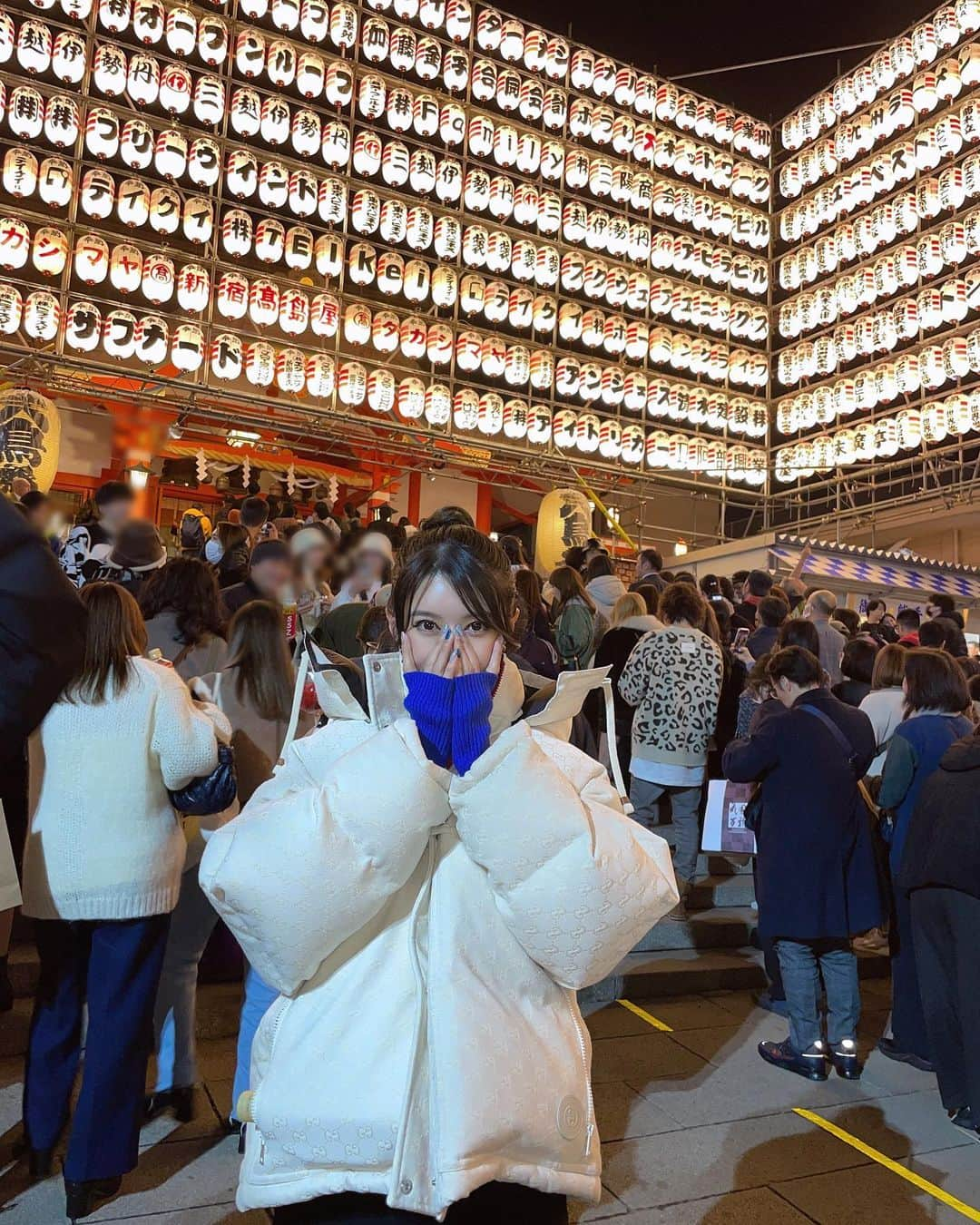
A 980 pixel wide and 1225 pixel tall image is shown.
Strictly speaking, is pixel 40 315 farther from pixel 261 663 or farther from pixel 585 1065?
pixel 585 1065

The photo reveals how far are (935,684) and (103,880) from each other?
12.4ft

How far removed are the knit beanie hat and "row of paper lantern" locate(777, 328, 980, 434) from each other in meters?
14.3

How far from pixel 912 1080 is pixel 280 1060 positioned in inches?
154

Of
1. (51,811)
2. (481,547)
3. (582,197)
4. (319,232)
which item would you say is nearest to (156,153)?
(319,232)

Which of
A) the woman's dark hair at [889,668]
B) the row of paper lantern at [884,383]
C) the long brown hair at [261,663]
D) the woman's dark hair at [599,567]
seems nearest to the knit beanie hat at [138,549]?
the long brown hair at [261,663]

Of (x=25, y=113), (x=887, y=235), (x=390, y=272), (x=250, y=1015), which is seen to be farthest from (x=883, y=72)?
(x=250, y=1015)

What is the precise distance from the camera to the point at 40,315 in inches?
473

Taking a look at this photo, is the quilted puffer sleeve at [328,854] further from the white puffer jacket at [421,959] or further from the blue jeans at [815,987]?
the blue jeans at [815,987]

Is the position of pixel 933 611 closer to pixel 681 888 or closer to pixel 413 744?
pixel 681 888

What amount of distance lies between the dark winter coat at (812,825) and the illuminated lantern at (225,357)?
36.3 ft

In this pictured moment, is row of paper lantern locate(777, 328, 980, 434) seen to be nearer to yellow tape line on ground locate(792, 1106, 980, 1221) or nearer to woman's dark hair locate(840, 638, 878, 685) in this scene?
woman's dark hair locate(840, 638, 878, 685)

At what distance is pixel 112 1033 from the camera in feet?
9.08

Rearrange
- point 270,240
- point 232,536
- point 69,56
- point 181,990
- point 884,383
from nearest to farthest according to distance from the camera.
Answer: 1. point 181,990
2. point 232,536
3. point 69,56
4. point 270,240
5. point 884,383

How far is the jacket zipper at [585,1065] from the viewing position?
141 centimetres
